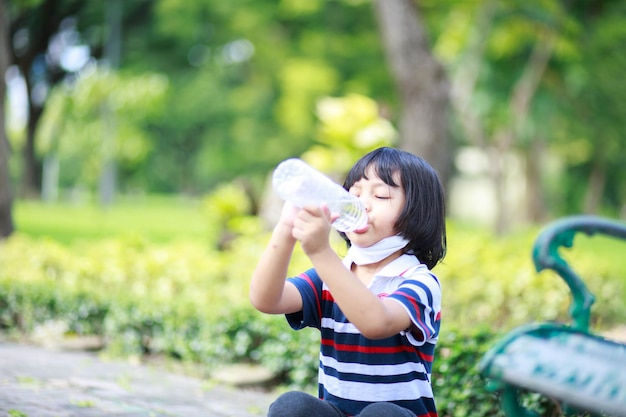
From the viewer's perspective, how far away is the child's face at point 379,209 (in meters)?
2.15

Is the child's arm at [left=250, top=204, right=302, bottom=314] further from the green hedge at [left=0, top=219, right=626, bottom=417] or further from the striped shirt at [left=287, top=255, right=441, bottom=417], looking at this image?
the green hedge at [left=0, top=219, right=626, bottom=417]

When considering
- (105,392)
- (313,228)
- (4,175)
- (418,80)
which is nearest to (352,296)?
(313,228)

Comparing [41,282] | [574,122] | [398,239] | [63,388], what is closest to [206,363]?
[63,388]

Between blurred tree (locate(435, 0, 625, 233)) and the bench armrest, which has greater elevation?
blurred tree (locate(435, 0, 625, 233))

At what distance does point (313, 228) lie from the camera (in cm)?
185

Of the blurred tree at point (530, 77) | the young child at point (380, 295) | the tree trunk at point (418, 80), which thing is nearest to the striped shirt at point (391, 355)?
the young child at point (380, 295)

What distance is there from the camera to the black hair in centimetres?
217

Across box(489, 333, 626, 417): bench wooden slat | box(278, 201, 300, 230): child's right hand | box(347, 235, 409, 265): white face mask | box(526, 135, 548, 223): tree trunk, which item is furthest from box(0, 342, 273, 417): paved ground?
box(526, 135, 548, 223): tree trunk

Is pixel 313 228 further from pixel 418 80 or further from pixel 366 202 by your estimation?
pixel 418 80

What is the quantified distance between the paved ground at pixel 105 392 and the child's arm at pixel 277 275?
5.34ft

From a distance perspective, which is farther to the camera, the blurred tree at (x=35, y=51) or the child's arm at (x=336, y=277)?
the blurred tree at (x=35, y=51)

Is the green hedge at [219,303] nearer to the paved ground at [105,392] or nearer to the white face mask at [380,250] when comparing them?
the paved ground at [105,392]

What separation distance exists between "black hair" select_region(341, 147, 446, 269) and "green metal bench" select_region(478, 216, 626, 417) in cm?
34

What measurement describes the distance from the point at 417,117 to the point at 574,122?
50.0ft
